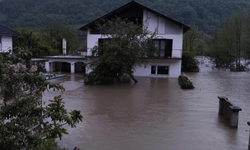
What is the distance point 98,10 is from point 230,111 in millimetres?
109385

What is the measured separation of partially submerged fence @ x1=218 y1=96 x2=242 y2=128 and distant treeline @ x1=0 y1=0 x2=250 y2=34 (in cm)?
7579

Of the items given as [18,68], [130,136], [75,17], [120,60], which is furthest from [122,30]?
[75,17]

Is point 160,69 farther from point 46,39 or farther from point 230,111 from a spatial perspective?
point 46,39

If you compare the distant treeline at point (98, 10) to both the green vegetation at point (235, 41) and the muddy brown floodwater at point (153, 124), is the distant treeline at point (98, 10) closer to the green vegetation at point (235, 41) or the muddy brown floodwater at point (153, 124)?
the green vegetation at point (235, 41)

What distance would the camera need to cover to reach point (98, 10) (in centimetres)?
11312

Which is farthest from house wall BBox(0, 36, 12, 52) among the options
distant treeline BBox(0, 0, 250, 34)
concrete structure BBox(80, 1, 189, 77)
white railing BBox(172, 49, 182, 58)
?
distant treeline BBox(0, 0, 250, 34)

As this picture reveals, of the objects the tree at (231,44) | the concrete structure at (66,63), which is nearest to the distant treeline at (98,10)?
the tree at (231,44)

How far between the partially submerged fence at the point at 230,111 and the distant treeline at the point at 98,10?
249 feet

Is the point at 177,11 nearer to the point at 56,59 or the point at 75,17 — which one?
the point at 75,17

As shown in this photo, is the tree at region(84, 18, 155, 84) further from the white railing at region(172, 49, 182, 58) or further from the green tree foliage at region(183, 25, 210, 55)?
the green tree foliage at region(183, 25, 210, 55)

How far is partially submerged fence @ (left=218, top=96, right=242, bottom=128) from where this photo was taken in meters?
9.45

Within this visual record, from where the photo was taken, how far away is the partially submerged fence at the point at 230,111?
9.45 m

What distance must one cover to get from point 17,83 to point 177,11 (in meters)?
93.1

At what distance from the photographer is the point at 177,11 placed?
9131 cm
